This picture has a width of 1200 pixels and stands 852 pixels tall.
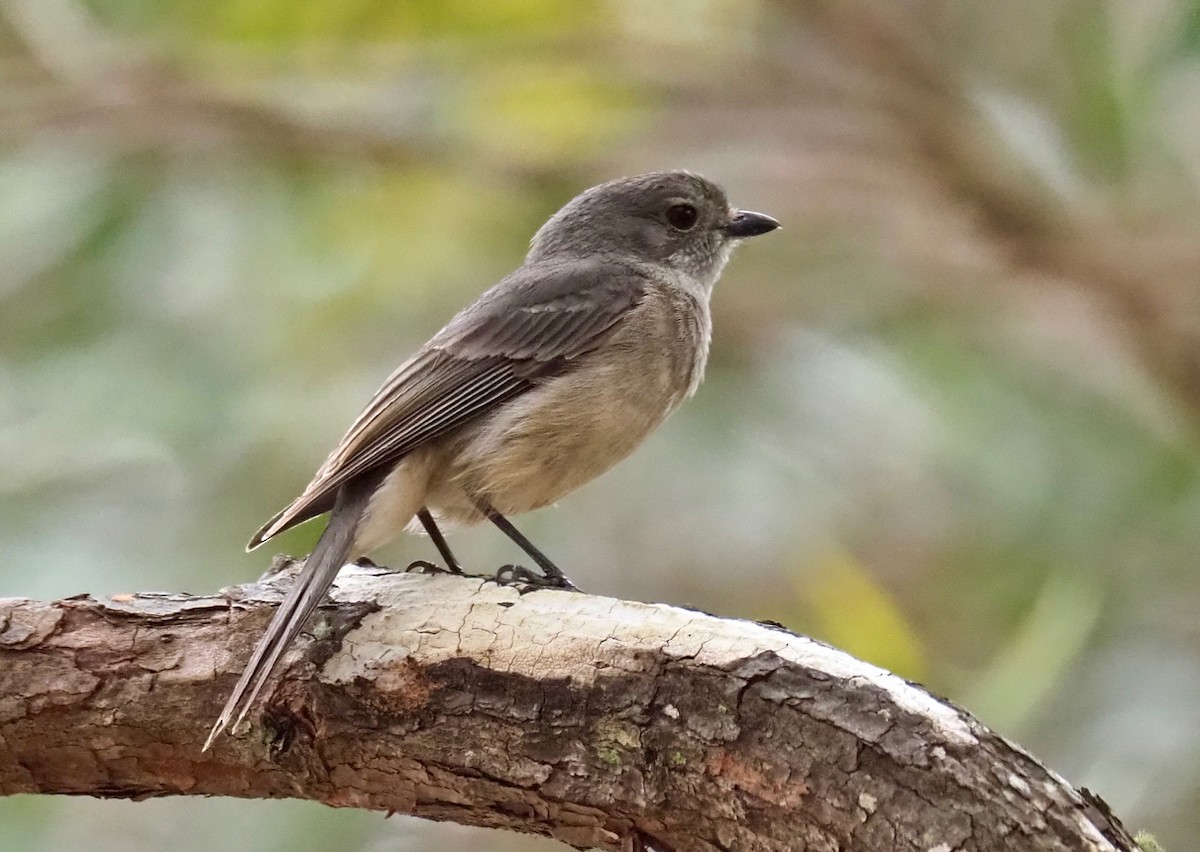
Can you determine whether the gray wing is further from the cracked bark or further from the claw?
the cracked bark

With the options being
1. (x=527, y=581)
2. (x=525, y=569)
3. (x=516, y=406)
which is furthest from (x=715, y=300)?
(x=527, y=581)

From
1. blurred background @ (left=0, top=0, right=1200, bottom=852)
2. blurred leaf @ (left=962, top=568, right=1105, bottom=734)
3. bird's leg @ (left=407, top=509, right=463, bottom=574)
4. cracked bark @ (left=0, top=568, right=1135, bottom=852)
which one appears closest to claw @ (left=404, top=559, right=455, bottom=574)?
cracked bark @ (left=0, top=568, right=1135, bottom=852)

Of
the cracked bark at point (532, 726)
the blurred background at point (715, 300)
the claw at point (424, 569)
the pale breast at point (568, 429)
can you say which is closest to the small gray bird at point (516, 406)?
the pale breast at point (568, 429)

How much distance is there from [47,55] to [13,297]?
1.06 m

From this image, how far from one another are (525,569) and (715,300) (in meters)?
2.80

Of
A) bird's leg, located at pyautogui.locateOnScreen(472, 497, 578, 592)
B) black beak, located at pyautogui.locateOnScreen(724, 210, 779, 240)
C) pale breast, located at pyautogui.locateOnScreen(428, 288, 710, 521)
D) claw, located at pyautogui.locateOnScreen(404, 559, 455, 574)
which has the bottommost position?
claw, located at pyautogui.locateOnScreen(404, 559, 455, 574)

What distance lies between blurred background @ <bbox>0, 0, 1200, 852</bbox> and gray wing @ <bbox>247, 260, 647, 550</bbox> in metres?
1.09

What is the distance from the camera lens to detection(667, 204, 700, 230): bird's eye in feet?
14.9

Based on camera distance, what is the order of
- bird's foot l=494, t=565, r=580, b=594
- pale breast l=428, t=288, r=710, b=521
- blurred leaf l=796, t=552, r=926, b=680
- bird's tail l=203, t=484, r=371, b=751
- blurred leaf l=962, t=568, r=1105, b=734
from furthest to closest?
1. blurred leaf l=796, t=552, r=926, b=680
2. blurred leaf l=962, t=568, r=1105, b=734
3. pale breast l=428, t=288, r=710, b=521
4. bird's foot l=494, t=565, r=580, b=594
5. bird's tail l=203, t=484, r=371, b=751

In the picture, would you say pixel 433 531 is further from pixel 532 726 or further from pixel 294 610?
pixel 532 726

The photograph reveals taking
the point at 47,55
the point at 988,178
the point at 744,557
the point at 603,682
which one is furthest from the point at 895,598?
the point at 47,55

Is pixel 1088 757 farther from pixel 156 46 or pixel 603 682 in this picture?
pixel 156 46

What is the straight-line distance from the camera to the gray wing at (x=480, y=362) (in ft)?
11.6

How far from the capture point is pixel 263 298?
5.45 metres
